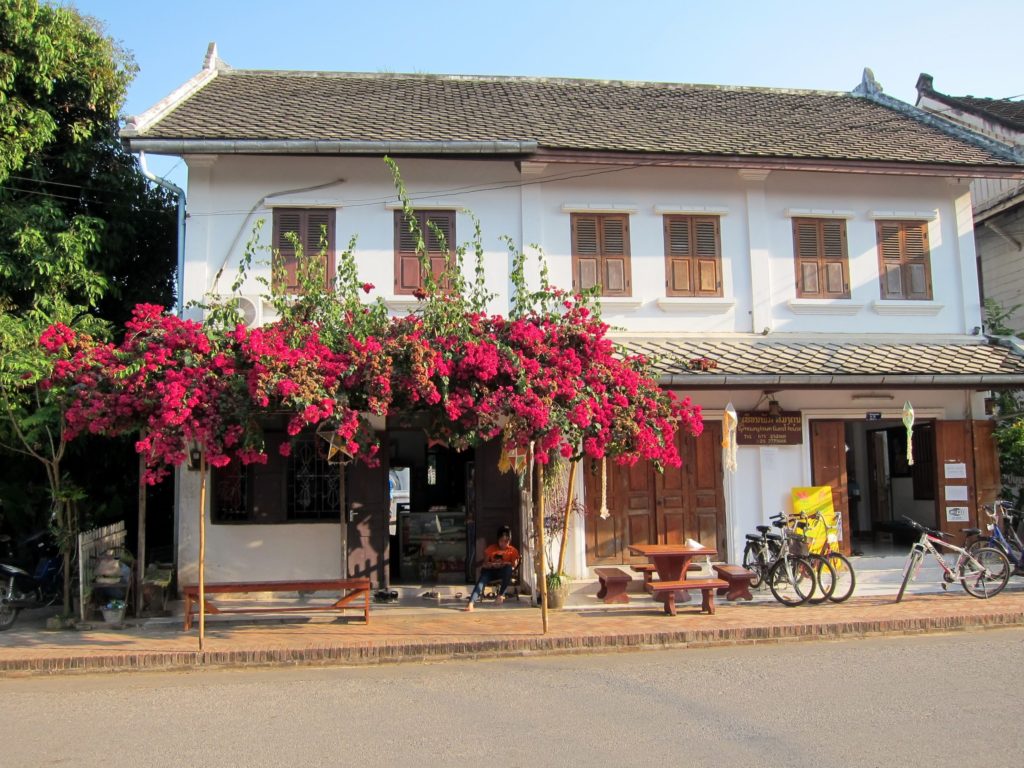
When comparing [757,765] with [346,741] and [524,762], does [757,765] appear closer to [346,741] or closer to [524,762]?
[524,762]

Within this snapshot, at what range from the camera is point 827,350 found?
12375mm

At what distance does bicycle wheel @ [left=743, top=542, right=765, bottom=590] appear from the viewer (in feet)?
36.8

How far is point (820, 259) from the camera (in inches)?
516

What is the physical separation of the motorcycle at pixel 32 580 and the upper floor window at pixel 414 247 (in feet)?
19.5

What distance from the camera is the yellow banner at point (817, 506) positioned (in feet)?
40.1

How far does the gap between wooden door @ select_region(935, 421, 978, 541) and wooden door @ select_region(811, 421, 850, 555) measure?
1482 mm

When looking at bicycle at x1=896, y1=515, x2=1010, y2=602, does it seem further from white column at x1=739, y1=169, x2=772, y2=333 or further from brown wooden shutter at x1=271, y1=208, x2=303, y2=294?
brown wooden shutter at x1=271, y1=208, x2=303, y2=294

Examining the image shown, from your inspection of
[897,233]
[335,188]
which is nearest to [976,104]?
[897,233]

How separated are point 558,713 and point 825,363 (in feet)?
24.4

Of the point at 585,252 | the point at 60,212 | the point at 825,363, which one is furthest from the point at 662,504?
the point at 60,212

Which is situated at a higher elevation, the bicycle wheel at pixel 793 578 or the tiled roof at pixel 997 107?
the tiled roof at pixel 997 107

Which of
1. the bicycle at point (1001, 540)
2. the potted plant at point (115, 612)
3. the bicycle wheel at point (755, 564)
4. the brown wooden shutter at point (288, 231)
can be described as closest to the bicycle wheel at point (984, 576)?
the bicycle at point (1001, 540)

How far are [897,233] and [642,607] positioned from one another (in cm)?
739

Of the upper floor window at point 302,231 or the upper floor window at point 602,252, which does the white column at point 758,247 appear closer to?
the upper floor window at point 602,252
